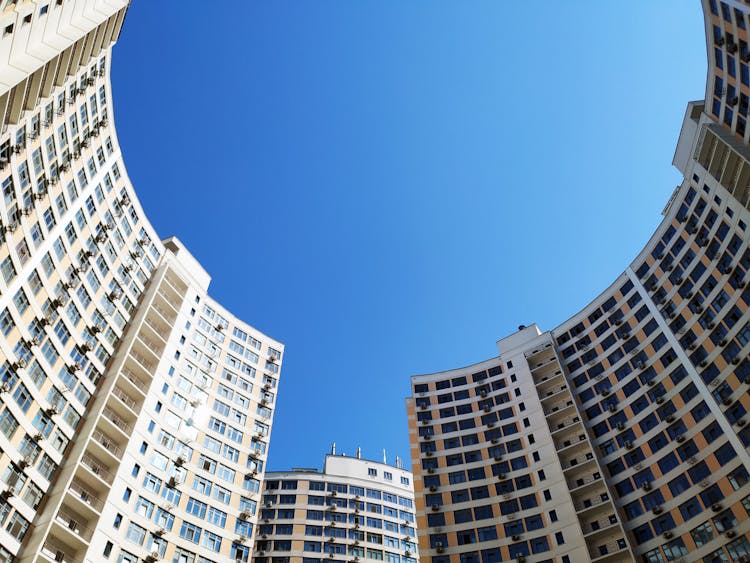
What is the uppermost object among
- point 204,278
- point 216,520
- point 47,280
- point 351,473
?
point 204,278

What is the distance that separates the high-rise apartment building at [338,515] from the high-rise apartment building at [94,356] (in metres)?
23.4

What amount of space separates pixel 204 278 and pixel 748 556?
58.5 metres

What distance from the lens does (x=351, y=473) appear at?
92562 mm

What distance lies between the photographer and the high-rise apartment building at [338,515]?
79562 mm

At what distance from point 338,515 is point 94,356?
1903 inches

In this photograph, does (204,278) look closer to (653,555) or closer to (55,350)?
(55,350)

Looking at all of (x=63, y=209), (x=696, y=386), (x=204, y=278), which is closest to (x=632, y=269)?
(x=696, y=386)

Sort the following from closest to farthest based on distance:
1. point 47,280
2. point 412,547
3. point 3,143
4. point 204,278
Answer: point 3,143 → point 47,280 → point 204,278 → point 412,547

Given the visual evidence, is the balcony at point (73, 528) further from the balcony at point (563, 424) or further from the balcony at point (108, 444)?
the balcony at point (563, 424)

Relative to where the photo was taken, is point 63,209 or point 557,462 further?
point 557,462

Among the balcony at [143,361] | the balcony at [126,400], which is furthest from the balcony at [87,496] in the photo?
the balcony at [143,361]

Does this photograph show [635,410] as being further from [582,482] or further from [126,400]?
[126,400]

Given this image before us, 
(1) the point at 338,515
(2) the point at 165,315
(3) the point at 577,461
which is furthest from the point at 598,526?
(2) the point at 165,315

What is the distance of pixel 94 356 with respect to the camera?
4919 cm
